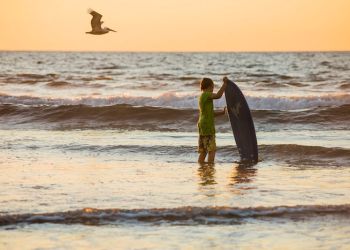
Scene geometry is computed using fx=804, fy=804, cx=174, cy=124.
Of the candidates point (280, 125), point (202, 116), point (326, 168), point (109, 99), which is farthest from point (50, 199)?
point (109, 99)

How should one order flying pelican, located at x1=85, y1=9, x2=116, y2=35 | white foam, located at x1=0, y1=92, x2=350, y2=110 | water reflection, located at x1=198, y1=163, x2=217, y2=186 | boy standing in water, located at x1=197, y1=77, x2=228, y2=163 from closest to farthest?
1. water reflection, located at x1=198, y1=163, x2=217, y2=186
2. boy standing in water, located at x1=197, y1=77, x2=228, y2=163
3. flying pelican, located at x1=85, y1=9, x2=116, y2=35
4. white foam, located at x1=0, y1=92, x2=350, y2=110

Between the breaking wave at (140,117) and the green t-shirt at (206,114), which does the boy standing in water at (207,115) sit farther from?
the breaking wave at (140,117)

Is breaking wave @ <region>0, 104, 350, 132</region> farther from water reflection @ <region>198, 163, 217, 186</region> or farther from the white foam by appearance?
water reflection @ <region>198, 163, 217, 186</region>

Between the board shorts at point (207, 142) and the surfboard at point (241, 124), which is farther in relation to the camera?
the surfboard at point (241, 124)

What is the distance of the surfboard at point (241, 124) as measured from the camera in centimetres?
1295

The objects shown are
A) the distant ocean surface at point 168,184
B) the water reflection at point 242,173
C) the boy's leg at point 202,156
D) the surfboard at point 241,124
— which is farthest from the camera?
the surfboard at point 241,124

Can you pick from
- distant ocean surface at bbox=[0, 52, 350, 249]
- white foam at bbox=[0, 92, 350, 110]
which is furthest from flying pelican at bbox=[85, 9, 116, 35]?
white foam at bbox=[0, 92, 350, 110]

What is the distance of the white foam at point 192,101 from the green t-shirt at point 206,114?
1214 centimetres

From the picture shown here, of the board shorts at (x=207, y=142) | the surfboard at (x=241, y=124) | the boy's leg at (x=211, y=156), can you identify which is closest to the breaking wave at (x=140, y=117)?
the surfboard at (x=241, y=124)

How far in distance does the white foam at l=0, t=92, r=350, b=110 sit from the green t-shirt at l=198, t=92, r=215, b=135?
478 inches

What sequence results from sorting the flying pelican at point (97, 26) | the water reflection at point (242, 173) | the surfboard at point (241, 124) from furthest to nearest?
the flying pelican at point (97, 26) → the surfboard at point (241, 124) → the water reflection at point (242, 173)

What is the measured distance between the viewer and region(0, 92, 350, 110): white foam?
24.1 m

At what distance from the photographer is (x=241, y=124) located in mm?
13055

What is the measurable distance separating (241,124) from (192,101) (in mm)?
12073
